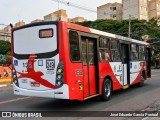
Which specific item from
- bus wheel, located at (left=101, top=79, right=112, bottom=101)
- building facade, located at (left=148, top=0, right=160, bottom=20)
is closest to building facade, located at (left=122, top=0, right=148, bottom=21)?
building facade, located at (left=148, top=0, right=160, bottom=20)

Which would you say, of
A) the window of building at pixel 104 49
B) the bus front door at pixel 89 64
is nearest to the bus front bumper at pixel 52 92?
the bus front door at pixel 89 64

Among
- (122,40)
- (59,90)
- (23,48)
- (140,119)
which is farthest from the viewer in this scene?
(122,40)

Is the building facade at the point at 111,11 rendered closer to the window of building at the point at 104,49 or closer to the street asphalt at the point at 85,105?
the window of building at the point at 104,49

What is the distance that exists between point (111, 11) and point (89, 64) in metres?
85.4

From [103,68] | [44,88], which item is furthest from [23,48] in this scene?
[103,68]

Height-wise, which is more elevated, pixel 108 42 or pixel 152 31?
pixel 152 31

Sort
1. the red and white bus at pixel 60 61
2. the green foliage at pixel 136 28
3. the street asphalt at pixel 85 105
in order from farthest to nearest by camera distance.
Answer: the green foliage at pixel 136 28
the street asphalt at pixel 85 105
the red and white bus at pixel 60 61

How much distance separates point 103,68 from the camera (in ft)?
36.9

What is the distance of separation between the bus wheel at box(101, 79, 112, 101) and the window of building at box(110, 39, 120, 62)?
45.5 inches

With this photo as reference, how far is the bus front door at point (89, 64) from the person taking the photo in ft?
32.6

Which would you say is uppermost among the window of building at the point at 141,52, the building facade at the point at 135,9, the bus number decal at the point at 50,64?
the building facade at the point at 135,9

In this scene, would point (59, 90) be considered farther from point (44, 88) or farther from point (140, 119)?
point (140, 119)

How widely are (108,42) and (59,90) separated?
3900mm

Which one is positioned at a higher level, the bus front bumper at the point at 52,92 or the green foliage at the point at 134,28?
the green foliage at the point at 134,28
